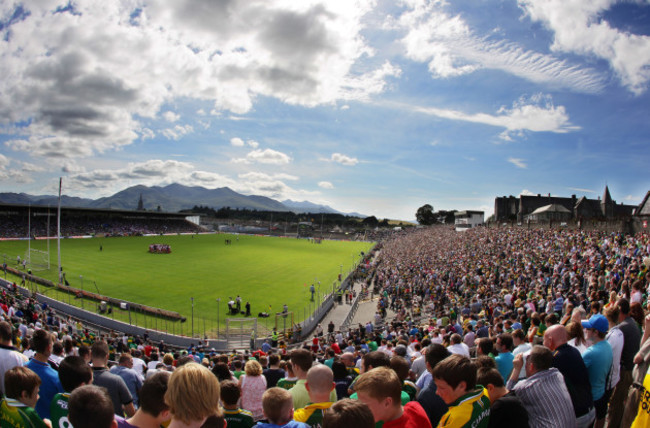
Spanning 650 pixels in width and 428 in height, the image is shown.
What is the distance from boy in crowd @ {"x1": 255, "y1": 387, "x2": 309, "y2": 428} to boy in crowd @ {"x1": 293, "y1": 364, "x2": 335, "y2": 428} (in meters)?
0.37

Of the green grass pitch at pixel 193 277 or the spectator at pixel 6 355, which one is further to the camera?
the green grass pitch at pixel 193 277

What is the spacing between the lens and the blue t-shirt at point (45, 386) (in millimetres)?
4426

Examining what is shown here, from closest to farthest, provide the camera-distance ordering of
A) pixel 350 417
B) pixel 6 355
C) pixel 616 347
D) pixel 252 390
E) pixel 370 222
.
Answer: pixel 350 417
pixel 6 355
pixel 252 390
pixel 616 347
pixel 370 222

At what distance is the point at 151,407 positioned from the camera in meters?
3.21

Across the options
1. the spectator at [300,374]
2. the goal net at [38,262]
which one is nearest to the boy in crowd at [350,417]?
the spectator at [300,374]

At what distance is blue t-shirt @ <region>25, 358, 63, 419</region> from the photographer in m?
4.43

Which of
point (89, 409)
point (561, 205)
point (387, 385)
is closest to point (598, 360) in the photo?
point (387, 385)

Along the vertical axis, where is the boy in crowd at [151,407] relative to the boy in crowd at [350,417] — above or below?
below

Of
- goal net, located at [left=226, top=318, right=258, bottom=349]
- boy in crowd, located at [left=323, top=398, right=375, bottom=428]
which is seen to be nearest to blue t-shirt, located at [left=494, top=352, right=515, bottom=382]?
boy in crowd, located at [left=323, top=398, right=375, bottom=428]

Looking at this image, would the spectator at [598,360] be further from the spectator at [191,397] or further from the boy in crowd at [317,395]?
the spectator at [191,397]

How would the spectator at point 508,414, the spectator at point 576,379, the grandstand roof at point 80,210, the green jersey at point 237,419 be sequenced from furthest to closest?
the grandstand roof at point 80,210
the spectator at point 576,379
the green jersey at point 237,419
the spectator at point 508,414

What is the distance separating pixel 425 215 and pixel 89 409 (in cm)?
15461

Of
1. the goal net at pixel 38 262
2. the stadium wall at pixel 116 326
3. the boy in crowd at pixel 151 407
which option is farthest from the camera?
the goal net at pixel 38 262

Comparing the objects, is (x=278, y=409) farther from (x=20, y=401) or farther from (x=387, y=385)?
(x=20, y=401)
